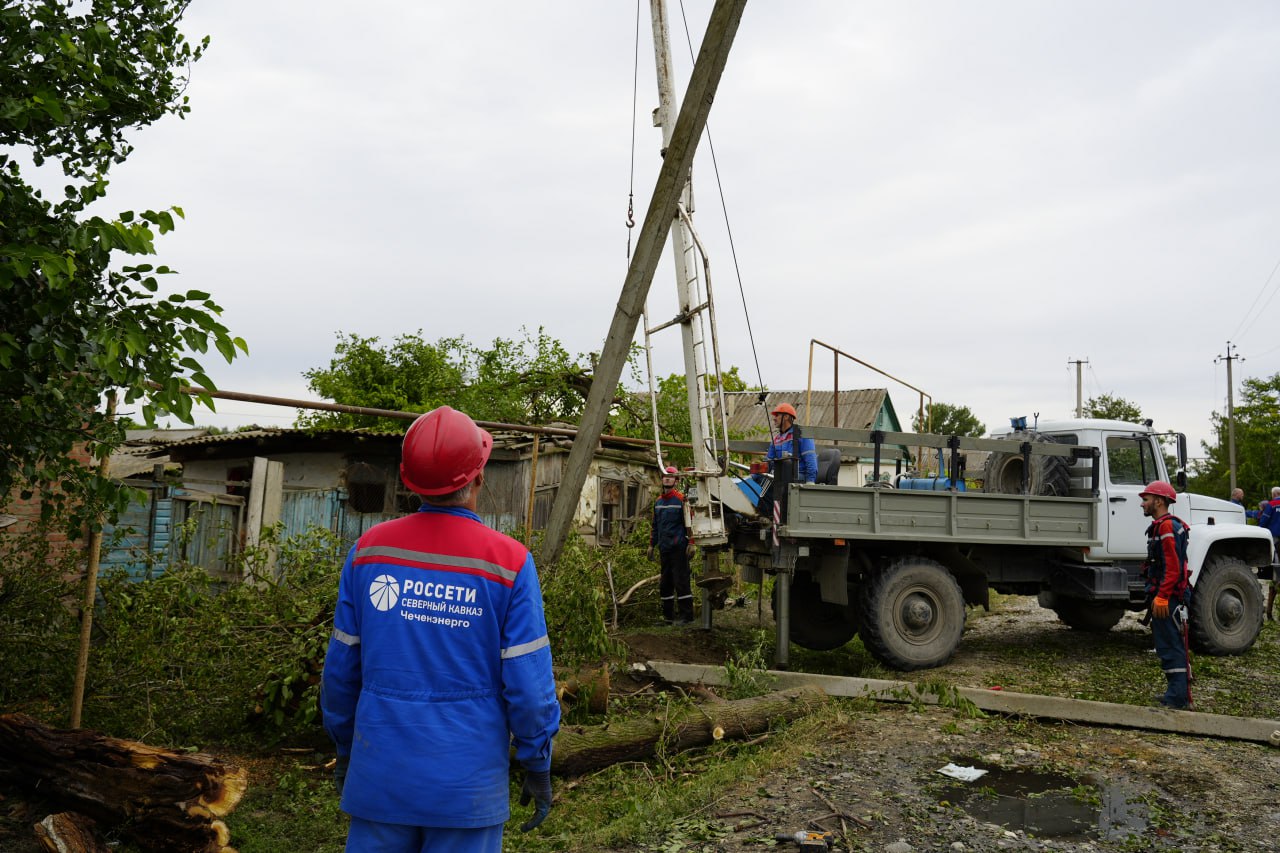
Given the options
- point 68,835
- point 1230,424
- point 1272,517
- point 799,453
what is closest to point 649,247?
point 799,453

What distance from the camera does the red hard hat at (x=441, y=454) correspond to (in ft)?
8.33

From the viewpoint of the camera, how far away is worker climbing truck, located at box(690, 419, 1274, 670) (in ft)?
27.8

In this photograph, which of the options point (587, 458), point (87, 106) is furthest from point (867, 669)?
point (87, 106)

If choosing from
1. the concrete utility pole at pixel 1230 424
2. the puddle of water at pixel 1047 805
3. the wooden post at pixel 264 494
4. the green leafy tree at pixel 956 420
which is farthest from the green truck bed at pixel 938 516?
the green leafy tree at pixel 956 420

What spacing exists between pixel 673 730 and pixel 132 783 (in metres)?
3.11

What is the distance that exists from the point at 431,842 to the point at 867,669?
277 inches

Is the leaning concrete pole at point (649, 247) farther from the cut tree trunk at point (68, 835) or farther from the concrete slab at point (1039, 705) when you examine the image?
the cut tree trunk at point (68, 835)

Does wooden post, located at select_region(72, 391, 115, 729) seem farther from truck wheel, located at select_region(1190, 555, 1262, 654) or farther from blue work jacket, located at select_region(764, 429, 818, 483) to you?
truck wheel, located at select_region(1190, 555, 1262, 654)

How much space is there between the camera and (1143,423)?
10.1m

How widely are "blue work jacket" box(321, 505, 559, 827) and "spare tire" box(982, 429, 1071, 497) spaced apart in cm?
813

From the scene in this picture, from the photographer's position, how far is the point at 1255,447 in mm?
37906

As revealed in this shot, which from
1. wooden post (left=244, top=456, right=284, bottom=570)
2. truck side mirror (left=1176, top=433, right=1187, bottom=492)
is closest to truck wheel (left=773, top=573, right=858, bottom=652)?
truck side mirror (left=1176, top=433, right=1187, bottom=492)

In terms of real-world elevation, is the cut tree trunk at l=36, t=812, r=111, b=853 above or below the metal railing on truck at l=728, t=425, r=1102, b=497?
below

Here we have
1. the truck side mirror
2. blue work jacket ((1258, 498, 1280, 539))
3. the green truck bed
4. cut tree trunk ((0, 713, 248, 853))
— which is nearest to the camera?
cut tree trunk ((0, 713, 248, 853))
